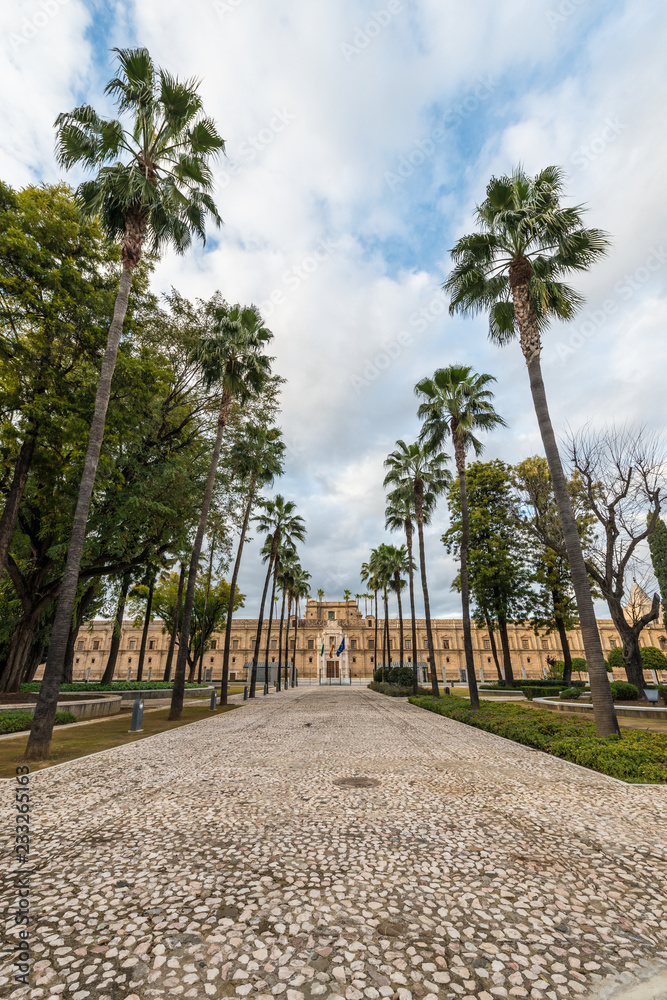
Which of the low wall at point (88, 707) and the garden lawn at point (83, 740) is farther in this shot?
the low wall at point (88, 707)

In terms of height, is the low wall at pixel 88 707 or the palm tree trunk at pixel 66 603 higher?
the palm tree trunk at pixel 66 603

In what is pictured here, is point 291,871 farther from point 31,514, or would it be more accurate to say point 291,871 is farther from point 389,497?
point 389,497

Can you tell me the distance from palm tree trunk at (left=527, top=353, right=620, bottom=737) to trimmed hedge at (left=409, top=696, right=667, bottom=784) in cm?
57

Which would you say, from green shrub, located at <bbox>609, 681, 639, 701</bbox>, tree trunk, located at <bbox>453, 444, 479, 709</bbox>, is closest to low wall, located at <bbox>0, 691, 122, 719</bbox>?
tree trunk, located at <bbox>453, 444, 479, 709</bbox>


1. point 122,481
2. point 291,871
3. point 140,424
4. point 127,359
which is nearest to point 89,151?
point 127,359

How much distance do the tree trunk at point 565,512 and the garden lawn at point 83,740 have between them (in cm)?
1028

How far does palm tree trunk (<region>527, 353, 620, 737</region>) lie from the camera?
29.8 ft

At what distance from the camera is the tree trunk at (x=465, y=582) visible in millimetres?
15680

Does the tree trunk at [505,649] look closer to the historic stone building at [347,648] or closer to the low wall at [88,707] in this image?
the low wall at [88,707]

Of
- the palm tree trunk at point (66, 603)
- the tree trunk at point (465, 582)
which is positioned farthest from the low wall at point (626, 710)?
the palm tree trunk at point (66, 603)

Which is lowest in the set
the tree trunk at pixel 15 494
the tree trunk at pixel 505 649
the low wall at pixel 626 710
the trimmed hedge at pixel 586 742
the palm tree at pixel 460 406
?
the low wall at pixel 626 710

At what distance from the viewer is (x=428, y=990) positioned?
2285mm

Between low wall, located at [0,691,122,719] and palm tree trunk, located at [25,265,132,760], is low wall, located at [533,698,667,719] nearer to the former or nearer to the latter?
palm tree trunk, located at [25,265,132,760]

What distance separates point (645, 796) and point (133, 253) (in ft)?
47.2
